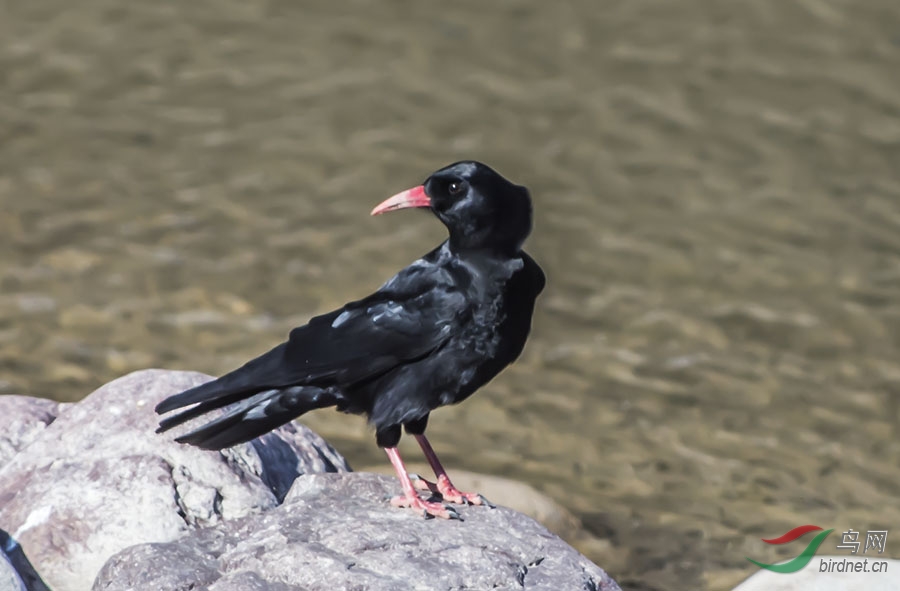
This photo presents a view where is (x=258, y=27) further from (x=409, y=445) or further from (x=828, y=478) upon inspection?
(x=828, y=478)

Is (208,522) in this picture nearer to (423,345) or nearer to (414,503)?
(414,503)

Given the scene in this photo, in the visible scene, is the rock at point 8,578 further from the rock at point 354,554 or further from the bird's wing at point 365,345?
the bird's wing at point 365,345

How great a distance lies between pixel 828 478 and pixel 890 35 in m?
5.51

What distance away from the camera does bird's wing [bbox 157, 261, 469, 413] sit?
5152 mm

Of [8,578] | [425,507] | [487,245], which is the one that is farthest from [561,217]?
[8,578]

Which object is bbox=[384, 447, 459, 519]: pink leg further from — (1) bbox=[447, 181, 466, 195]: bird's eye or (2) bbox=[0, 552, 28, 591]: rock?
(2) bbox=[0, 552, 28, 591]: rock

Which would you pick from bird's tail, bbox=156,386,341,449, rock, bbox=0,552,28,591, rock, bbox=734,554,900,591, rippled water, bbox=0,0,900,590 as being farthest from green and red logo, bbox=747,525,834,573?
rock, bbox=0,552,28,591

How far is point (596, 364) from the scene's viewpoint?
8633mm

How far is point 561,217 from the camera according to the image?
32.4ft

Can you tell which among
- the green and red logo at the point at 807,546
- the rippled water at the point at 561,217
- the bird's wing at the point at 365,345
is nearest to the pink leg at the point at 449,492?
the bird's wing at the point at 365,345

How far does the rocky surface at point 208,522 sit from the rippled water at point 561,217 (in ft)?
6.86

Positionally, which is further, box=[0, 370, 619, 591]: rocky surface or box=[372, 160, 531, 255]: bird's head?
box=[372, 160, 531, 255]: bird's head

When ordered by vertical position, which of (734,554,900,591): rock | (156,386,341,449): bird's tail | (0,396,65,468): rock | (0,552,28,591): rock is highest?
(156,386,341,449): bird's tail

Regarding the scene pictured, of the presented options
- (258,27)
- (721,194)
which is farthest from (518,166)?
(258,27)
